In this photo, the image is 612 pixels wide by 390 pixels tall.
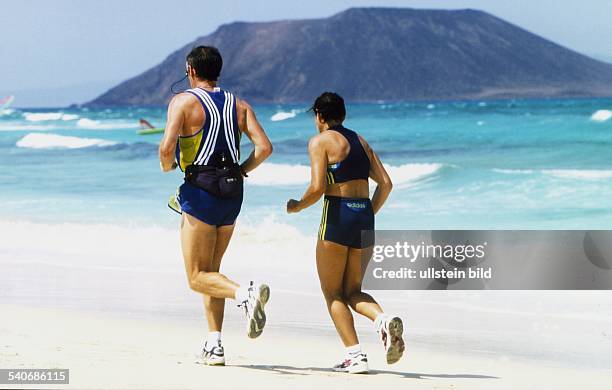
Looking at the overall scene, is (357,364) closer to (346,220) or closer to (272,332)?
(346,220)

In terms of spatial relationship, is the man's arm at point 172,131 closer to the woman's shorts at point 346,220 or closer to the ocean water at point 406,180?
the woman's shorts at point 346,220

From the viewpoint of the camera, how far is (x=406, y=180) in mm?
23969

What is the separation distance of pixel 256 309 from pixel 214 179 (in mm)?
678

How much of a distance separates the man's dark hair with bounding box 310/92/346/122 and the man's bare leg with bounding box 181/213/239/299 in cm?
80

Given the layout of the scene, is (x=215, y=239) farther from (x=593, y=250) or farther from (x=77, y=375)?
(x=593, y=250)

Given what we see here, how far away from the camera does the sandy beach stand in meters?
5.56

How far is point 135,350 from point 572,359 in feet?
8.18

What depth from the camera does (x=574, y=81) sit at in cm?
17738

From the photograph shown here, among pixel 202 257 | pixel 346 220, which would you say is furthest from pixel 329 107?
pixel 202 257

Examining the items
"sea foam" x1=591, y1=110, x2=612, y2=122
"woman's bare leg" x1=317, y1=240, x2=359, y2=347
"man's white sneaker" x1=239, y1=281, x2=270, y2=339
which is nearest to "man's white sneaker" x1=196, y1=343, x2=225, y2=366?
"man's white sneaker" x1=239, y1=281, x2=270, y2=339

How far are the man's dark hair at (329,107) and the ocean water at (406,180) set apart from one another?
8.84m

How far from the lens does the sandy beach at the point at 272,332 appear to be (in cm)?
556

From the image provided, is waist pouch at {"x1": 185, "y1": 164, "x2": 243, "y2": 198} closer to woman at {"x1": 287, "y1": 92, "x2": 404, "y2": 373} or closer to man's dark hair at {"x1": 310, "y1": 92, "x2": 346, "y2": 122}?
woman at {"x1": 287, "y1": 92, "x2": 404, "y2": 373}

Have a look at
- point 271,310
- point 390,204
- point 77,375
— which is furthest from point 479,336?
point 390,204
